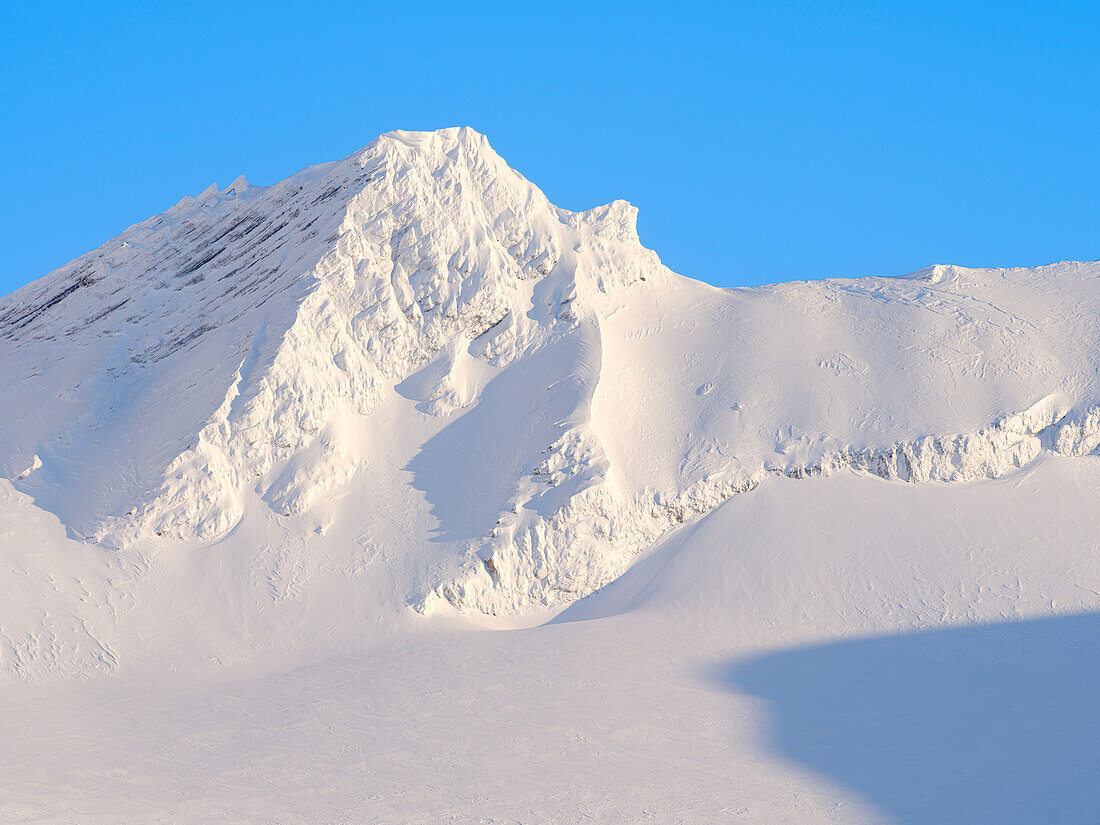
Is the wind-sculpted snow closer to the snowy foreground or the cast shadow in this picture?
the snowy foreground

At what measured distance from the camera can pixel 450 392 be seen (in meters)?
36.7

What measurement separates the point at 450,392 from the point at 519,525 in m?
6.43

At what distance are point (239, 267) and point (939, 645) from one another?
28.1 meters

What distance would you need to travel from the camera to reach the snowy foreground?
21.7 metres

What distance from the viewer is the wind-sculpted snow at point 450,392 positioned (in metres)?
32.0

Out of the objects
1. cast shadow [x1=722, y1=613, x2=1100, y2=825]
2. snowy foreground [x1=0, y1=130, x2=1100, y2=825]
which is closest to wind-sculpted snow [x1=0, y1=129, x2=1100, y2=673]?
snowy foreground [x1=0, y1=130, x2=1100, y2=825]

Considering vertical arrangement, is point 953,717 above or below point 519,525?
below

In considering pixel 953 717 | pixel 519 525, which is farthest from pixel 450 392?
pixel 953 717

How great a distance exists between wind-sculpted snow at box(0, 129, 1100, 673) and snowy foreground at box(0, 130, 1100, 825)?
127 millimetres

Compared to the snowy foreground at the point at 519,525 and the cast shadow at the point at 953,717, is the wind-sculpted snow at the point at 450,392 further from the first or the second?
the cast shadow at the point at 953,717

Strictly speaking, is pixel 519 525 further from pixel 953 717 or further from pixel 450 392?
pixel 953 717

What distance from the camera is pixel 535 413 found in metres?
35.8

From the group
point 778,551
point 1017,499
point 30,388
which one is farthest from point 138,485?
point 1017,499

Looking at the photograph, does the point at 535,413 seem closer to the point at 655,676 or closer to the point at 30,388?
the point at 655,676
